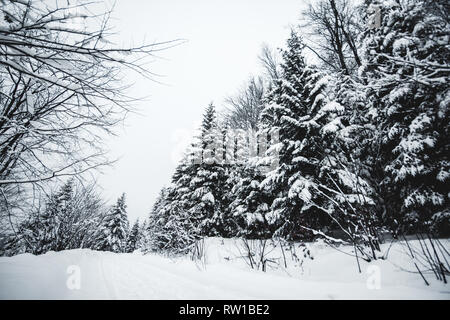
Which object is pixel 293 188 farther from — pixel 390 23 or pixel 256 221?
pixel 390 23

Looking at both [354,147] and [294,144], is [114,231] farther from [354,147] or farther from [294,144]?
[354,147]

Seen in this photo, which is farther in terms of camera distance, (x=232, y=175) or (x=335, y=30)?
(x=232, y=175)

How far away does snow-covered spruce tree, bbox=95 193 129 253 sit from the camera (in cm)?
2422

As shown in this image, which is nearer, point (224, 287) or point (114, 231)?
point (224, 287)

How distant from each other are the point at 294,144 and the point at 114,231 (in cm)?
2552

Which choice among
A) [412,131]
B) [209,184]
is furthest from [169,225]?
[412,131]

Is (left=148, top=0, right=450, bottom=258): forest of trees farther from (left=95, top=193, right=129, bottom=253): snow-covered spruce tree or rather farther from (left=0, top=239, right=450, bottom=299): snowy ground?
(left=95, top=193, right=129, bottom=253): snow-covered spruce tree

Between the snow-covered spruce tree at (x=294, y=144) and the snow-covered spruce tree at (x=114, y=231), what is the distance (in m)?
23.0

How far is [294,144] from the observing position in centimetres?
809
